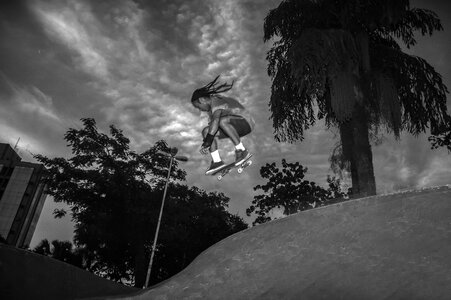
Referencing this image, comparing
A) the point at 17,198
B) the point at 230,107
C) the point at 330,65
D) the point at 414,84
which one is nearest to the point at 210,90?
the point at 230,107

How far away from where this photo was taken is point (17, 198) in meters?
65.3

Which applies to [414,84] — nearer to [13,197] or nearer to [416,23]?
[416,23]

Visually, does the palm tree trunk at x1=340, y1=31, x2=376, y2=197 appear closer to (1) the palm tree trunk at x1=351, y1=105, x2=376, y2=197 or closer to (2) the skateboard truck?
(1) the palm tree trunk at x1=351, y1=105, x2=376, y2=197

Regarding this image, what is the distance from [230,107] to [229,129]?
0.44 m

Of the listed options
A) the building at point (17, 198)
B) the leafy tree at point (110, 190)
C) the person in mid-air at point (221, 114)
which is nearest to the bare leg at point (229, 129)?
the person in mid-air at point (221, 114)

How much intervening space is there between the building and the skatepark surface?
70606 mm

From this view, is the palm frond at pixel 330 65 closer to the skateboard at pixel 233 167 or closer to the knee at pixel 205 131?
the skateboard at pixel 233 167

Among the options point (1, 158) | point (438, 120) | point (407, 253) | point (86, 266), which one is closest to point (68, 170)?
point (86, 266)

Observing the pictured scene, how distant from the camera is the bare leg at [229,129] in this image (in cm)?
626

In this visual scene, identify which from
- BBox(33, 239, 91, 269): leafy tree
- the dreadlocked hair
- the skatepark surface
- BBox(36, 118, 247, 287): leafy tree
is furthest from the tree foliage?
BBox(33, 239, 91, 269): leafy tree

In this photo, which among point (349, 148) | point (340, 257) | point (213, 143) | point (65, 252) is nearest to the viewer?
point (340, 257)

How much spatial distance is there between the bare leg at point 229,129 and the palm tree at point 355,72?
3.27 metres

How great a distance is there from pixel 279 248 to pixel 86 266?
30.4 metres

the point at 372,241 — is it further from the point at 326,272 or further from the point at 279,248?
the point at 279,248
